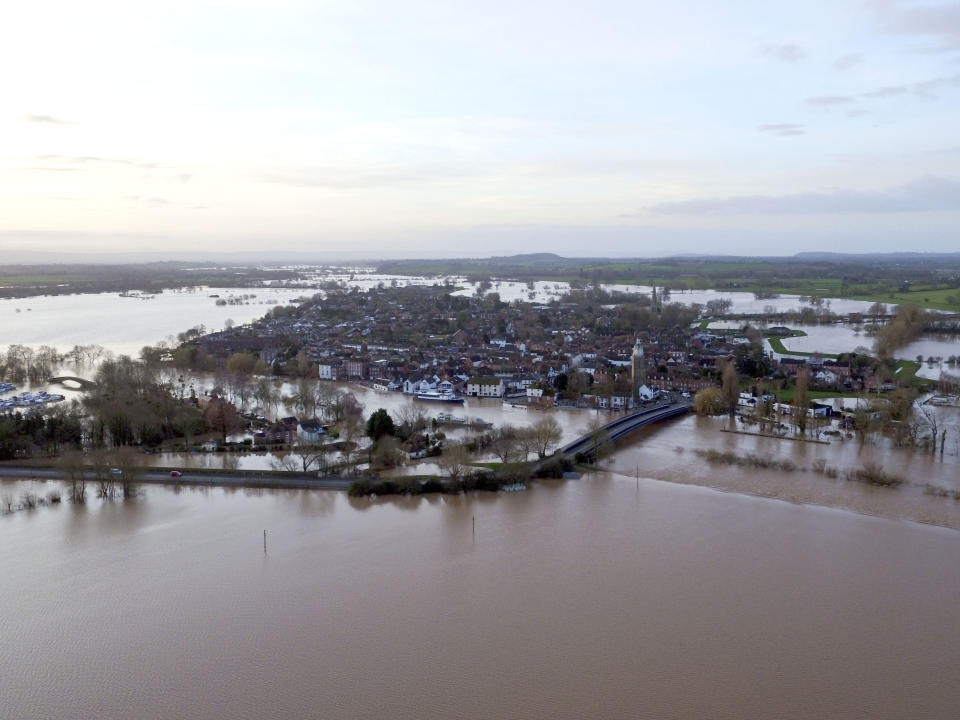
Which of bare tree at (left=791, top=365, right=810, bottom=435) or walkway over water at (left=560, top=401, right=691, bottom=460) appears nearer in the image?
walkway over water at (left=560, top=401, right=691, bottom=460)

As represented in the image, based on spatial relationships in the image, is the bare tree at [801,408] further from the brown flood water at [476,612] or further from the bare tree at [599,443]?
the brown flood water at [476,612]

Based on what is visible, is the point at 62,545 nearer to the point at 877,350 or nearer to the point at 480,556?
the point at 480,556

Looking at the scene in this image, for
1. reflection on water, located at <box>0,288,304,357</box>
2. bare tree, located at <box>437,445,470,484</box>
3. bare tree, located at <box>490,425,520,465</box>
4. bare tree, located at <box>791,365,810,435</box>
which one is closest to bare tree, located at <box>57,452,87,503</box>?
bare tree, located at <box>437,445,470,484</box>

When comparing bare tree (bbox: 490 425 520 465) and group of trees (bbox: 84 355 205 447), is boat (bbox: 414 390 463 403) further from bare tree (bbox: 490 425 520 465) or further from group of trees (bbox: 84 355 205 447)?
group of trees (bbox: 84 355 205 447)

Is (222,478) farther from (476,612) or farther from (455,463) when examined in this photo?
(476,612)

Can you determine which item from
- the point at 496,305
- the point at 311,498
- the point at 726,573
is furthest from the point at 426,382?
the point at 496,305

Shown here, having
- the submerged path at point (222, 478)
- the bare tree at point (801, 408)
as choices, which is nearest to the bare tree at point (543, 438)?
the submerged path at point (222, 478)
